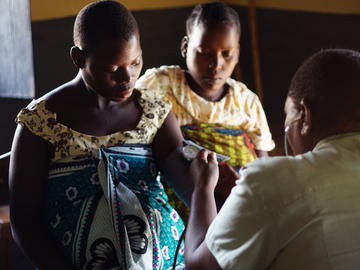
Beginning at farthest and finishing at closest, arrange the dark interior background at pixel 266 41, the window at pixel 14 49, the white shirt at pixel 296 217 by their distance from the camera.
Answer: the dark interior background at pixel 266 41 → the window at pixel 14 49 → the white shirt at pixel 296 217

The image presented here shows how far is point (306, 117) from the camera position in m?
1.04

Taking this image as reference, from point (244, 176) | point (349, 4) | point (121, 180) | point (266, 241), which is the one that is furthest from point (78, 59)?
point (349, 4)

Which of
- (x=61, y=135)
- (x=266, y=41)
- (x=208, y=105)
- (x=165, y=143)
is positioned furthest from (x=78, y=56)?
(x=266, y=41)

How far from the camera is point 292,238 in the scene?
95cm

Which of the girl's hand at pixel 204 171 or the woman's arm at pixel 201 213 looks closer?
the woman's arm at pixel 201 213

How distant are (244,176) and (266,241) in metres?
0.13

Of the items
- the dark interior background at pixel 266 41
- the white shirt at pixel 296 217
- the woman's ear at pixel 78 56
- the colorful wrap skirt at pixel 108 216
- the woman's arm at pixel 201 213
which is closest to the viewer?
the white shirt at pixel 296 217

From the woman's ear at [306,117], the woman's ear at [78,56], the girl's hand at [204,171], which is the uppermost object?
the woman's ear at [78,56]

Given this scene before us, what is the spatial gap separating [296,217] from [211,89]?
3.75 feet

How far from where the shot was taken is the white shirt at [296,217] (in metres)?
0.94

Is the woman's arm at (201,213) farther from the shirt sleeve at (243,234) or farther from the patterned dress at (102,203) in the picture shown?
the patterned dress at (102,203)

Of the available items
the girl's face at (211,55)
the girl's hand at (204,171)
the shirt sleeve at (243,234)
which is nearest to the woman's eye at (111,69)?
the girl's hand at (204,171)

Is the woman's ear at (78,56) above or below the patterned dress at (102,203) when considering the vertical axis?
above

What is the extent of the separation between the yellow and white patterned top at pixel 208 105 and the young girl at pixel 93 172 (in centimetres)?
57
